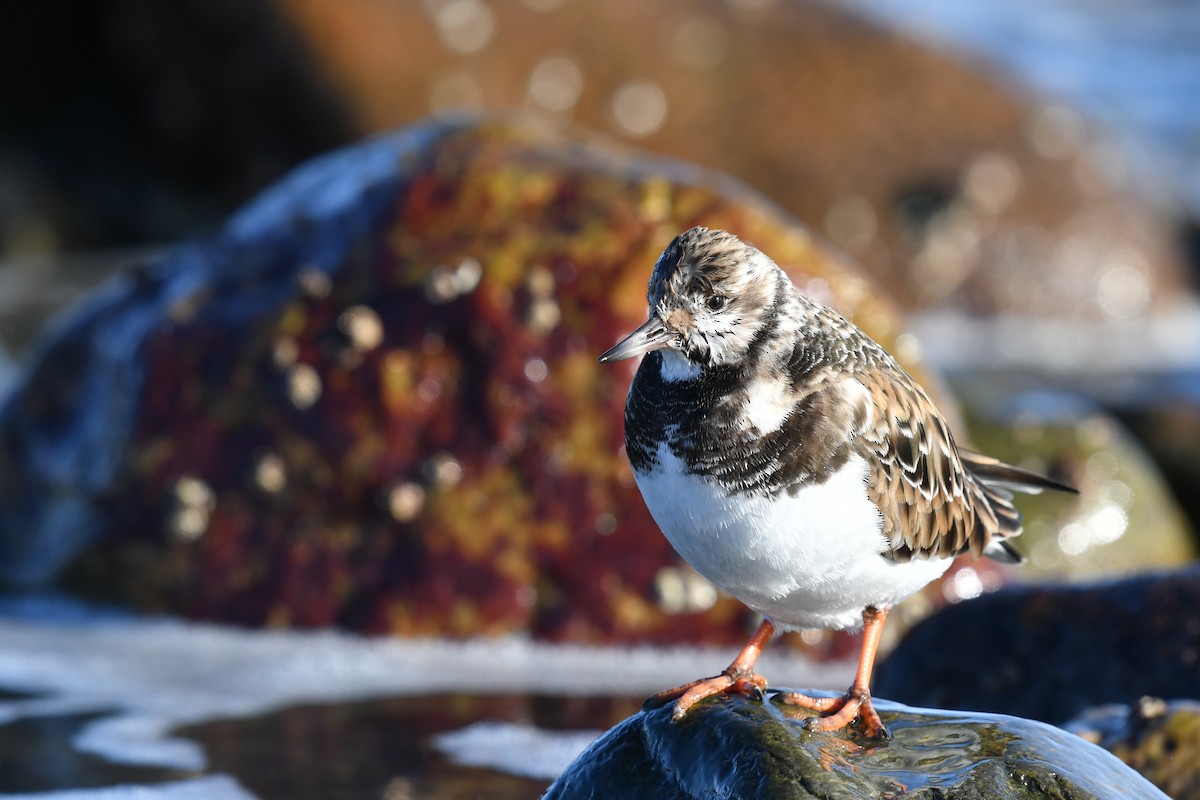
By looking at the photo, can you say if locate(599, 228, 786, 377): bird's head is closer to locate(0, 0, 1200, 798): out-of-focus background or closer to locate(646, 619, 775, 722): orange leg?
locate(646, 619, 775, 722): orange leg

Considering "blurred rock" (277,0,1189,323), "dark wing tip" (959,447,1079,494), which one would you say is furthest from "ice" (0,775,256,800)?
"blurred rock" (277,0,1189,323)

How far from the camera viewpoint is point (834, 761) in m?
2.97

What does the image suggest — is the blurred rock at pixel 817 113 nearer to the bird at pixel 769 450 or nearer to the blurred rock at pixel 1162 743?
the blurred rock at pixel 1162 743

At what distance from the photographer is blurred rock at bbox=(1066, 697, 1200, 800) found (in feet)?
11.7

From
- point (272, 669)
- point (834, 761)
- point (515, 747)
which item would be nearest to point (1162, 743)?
point (834, 761)

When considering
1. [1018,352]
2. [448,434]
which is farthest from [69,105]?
[448,434]

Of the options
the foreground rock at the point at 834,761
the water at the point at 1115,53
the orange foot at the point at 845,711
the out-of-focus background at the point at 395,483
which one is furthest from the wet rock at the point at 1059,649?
the water at the point at 1115,53

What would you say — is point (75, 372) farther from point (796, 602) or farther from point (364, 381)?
point (796, 602)

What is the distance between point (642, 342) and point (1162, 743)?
1.68 metres

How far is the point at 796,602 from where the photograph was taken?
324 centimetres

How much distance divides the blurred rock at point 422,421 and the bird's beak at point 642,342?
2241mm

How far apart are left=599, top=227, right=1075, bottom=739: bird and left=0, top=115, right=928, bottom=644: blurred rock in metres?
1.99

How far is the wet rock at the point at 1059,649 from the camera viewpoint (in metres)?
4.20

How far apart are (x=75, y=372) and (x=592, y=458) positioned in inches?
90.0
